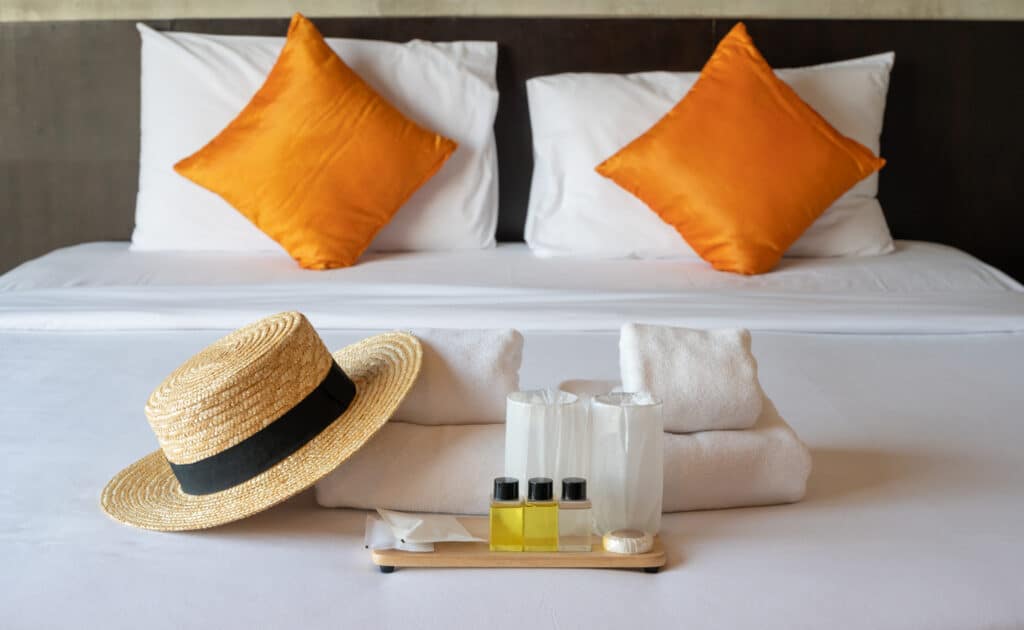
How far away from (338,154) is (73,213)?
0.94 meters

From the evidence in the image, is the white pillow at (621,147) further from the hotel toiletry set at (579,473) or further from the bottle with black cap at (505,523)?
the bottle with black cap at (505,523)

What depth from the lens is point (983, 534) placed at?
3.84 ft

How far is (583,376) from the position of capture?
5.72ft

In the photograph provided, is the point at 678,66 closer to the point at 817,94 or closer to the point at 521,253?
the point at 817,94

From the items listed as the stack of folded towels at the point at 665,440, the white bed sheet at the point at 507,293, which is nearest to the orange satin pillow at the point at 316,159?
the white bed sheet at the point at 507,293

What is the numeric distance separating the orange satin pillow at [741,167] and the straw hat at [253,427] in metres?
1.40

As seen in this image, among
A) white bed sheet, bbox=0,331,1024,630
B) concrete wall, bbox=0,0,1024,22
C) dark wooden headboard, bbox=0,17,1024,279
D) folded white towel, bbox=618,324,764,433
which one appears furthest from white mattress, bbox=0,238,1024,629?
concrete wall, bbox=0,0,1024,22

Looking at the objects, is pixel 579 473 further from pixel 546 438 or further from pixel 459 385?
pixel 459 385

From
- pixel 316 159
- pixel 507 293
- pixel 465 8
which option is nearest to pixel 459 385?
pixel 507 293

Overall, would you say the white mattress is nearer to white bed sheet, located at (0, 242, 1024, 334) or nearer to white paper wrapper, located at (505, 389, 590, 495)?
white bed sheet, located at (0, 242, 1024, 334)

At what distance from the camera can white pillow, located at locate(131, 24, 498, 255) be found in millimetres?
2691

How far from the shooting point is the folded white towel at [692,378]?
1.25 meters

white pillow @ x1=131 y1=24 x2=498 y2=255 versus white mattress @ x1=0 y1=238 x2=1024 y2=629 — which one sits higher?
white pillow @ x1=131 y1=24 x2=498 y2=255

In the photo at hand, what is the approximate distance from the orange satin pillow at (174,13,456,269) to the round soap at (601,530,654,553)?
1543 mm
